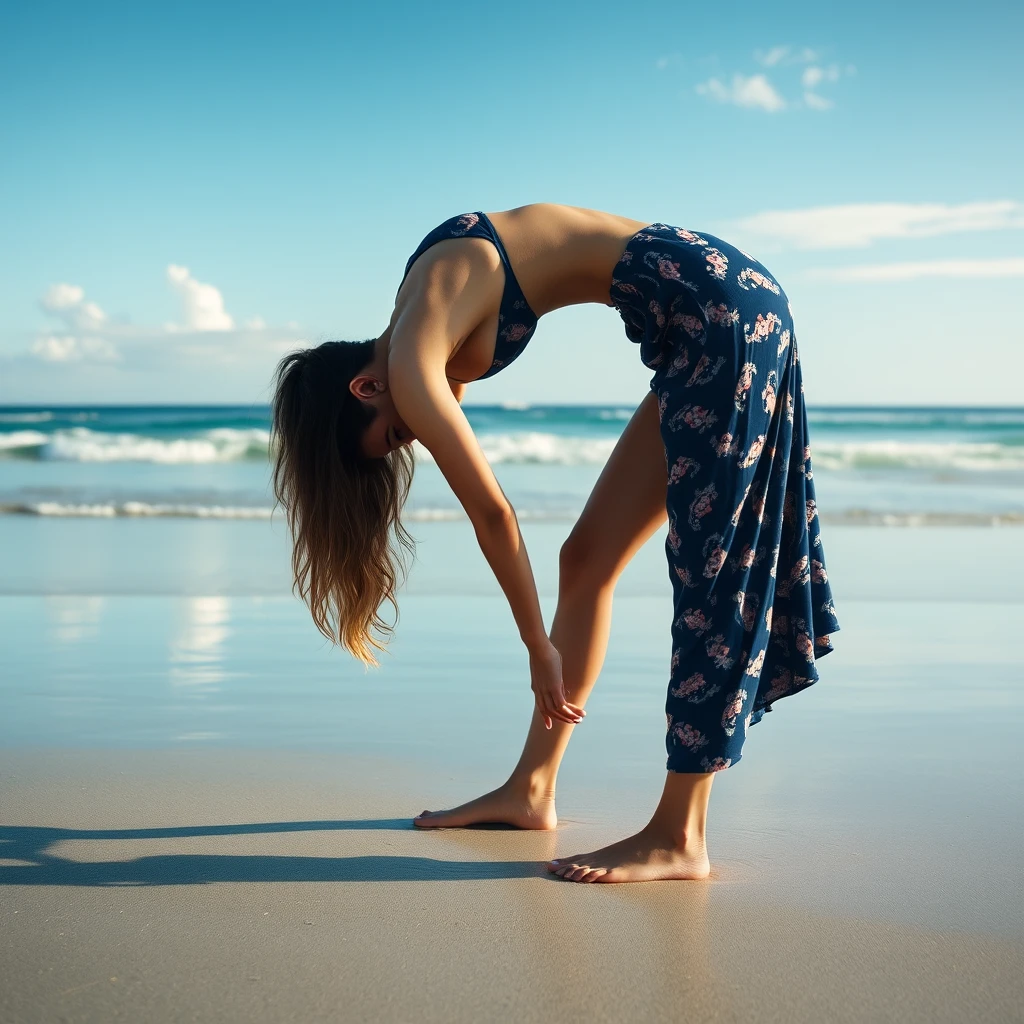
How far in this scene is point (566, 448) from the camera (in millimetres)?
21172

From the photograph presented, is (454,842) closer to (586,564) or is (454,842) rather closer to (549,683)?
(549,683)

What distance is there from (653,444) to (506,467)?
51.5ft

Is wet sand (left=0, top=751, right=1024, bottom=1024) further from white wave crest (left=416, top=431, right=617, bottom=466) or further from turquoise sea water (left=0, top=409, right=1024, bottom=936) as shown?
white wave crest (left=416, top=431, right=617, bottom=466)

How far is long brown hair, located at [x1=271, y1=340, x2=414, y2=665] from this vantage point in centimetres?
214

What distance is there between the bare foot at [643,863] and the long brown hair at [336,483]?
0.70m

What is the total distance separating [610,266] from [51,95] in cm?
1331

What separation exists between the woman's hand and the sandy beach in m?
0.33

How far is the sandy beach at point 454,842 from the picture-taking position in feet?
4.99

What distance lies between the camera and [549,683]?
1.91 metres

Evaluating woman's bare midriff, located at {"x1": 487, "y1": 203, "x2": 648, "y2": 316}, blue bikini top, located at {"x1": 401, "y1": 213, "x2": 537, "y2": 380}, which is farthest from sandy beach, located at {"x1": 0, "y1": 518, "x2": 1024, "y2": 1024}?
woman's bare midriff, located at {"x1": 487, "y1": 203, "x2": 648, "y2": 316}

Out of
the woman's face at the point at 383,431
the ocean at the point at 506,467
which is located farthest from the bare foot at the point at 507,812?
the ocean at the point at 506,467

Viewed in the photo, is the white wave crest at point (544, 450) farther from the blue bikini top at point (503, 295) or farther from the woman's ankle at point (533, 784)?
the blue bikini top at point (503, 295)

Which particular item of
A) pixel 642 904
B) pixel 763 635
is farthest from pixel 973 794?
pixel 642 904

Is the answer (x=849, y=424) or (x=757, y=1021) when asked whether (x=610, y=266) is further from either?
(x=849, y=424)
